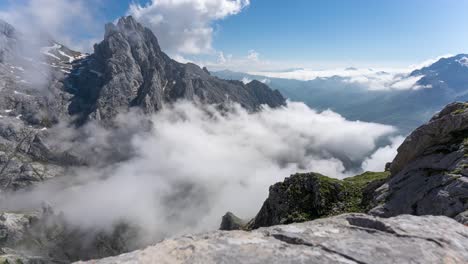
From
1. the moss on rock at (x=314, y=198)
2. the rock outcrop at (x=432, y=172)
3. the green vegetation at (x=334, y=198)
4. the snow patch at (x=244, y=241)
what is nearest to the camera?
the snow patch at (x=244, y=241)

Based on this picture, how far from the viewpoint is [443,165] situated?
3288 cm

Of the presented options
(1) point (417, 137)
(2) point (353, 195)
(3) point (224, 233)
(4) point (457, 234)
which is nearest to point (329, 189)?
(2) point (353, 195)

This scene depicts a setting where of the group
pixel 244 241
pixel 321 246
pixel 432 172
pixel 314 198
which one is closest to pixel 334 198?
pixel 314 198

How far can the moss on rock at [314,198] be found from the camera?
48.5 metres

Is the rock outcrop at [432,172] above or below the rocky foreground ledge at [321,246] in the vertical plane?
above

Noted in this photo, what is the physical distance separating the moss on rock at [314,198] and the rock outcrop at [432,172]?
634 cm

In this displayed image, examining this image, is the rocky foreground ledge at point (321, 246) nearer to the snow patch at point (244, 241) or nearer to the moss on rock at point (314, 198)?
the snow patch at point (244, 241)

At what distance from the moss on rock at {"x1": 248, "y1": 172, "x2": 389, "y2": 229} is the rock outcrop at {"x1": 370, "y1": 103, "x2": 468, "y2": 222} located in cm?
634

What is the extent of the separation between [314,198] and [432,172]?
2412cm

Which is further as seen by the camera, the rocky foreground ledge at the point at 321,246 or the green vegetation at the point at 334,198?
the green vegetation at the point at 334,198

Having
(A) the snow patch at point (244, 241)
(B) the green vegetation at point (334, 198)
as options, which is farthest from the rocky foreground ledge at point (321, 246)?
(B) the green vegetation at point (334, 198)

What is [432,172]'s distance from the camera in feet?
110

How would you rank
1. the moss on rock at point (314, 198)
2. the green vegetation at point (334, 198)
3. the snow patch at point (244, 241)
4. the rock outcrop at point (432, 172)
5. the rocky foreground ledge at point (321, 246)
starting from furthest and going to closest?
the green vegetation at point (334, 198) < the moss on rock at point (314, 198) < the rock outcrop at point (432, 172) < the snow patch at point (244, 241) < the rocky foreground ledge at point (321, 246)

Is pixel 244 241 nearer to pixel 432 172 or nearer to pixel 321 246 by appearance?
pixel 321 246
